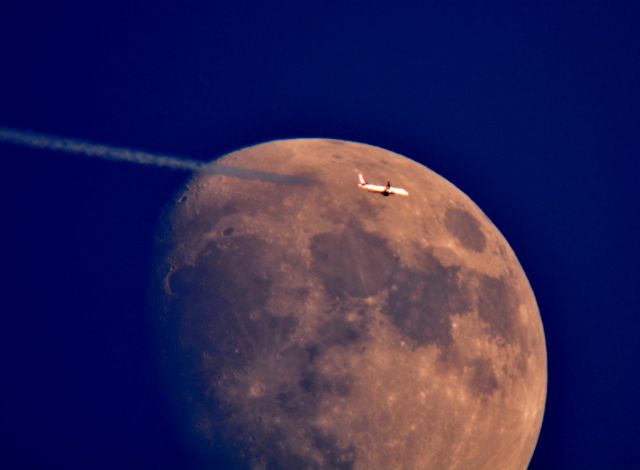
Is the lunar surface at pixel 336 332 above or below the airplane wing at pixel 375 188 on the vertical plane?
below

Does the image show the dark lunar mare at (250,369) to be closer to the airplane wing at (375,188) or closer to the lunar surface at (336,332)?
the lunar surface at (336,332)

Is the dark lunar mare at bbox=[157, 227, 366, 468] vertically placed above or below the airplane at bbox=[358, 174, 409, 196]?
below

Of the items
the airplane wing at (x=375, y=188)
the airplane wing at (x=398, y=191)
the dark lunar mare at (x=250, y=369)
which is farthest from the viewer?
the airplane wing at (x=398, y=191)

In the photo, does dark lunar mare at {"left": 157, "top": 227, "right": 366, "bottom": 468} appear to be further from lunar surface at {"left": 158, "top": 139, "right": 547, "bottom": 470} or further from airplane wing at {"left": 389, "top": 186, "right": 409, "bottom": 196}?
airplane wing at {"left": 389, "top": 186, "right": 409, "bottom": 196}

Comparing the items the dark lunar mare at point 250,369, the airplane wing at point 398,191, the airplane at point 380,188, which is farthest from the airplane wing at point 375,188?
the dark lunar mare at point 250,369

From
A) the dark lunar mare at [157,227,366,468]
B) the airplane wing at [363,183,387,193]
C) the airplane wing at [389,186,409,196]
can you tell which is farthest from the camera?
the airplane wing at [389,186,409,196]

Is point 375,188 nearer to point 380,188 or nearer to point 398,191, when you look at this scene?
point 380,188

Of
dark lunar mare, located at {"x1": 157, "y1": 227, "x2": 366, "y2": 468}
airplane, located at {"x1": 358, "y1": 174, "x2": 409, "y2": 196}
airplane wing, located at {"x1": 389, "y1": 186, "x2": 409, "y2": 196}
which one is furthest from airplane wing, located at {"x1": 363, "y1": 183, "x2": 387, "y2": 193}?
dark lunar mare, located at {"x1": 157, "y1": 227, "x2": 366, "y2": 468}

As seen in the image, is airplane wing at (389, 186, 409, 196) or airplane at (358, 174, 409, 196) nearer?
airplane at (358, 174, 409, 196)

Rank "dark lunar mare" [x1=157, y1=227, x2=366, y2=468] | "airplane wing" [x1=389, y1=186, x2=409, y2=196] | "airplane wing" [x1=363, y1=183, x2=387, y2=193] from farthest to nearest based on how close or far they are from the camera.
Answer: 1. "airplane wing" [x1=389, y1=186, x2=409, y2=196]
2. "airplane wing" [x1=363, y1=183, x2=387, y2=193]
3. "dark lunar mare" [x1=157, y1=227, x2=366, y2=468]
